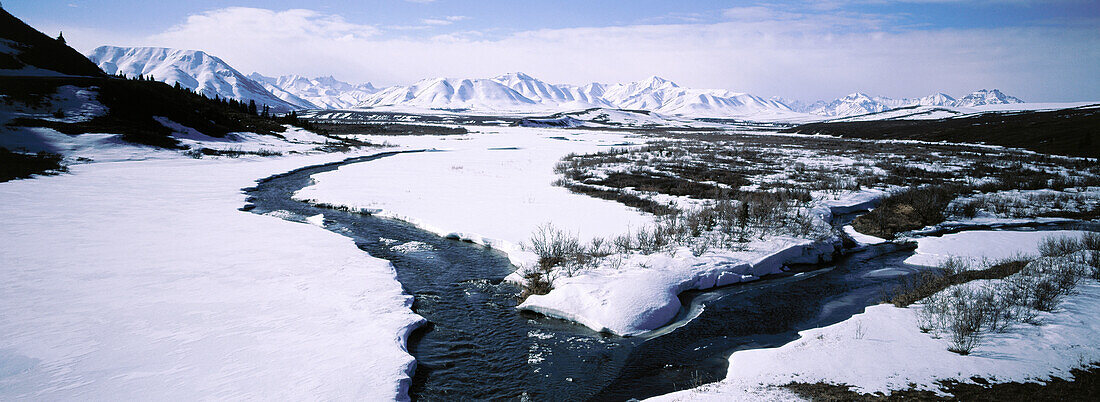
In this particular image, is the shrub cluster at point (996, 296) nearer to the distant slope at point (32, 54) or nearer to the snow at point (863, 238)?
the snow at point (863, 238)

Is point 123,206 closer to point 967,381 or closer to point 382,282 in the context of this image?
point 382,282

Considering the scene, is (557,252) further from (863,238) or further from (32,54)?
(32,54)

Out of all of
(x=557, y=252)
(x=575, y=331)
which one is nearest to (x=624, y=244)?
(x=557, y=252)

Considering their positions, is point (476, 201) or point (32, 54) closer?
point (476, 201)

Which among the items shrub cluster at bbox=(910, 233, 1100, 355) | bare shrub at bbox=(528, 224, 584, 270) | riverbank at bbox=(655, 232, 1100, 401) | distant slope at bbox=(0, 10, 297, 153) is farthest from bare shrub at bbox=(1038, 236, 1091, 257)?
distant slope at bbox=(0, 10, 297, 153)

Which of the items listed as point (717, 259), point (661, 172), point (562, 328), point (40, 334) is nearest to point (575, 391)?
point (562, 328)

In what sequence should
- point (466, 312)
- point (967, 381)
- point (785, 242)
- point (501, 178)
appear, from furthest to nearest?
point (501, 178)
point (785, 242)
point (466, 312)
point (967, 381)
